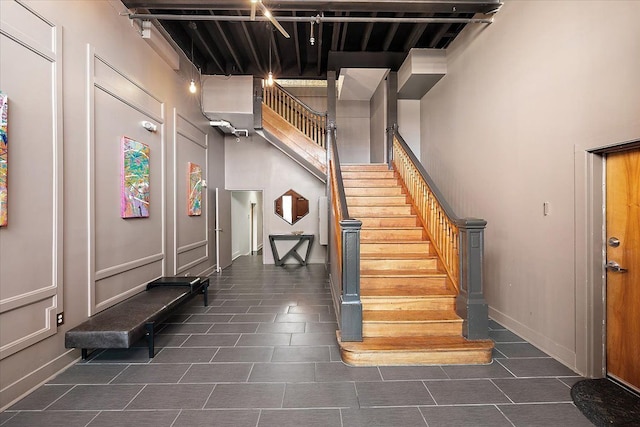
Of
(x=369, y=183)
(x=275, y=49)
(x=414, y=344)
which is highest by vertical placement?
(x=275, y=49)

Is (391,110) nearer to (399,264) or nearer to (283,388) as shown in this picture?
(399,264)

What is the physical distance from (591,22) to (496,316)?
314 centimetres

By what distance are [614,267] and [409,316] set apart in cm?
174

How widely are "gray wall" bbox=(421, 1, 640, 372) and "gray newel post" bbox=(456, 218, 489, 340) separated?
61 cm

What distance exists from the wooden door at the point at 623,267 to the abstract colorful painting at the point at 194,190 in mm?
5593

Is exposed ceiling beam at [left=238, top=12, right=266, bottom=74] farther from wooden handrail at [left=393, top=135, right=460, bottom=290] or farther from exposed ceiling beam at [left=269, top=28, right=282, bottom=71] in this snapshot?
wooden handrail at [left=393, top=135, right=460, bottom=290]

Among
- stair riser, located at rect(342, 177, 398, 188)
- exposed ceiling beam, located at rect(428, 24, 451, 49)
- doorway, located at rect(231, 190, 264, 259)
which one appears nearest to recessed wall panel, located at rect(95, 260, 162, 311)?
stair riser, located at rect(342, 177, 398, 188)

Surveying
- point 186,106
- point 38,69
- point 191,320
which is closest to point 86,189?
point 38,69

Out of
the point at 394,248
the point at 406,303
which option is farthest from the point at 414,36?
the point at 406,303

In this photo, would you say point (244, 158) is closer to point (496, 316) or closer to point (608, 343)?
point (496, 316)

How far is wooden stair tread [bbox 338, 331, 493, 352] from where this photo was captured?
111 inches

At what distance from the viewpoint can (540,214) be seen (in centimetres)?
306

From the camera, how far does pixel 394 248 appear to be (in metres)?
4.20

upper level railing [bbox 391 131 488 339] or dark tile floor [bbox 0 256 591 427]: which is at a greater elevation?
upper level railing [bbox 391 131 488 339]
